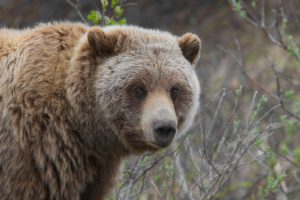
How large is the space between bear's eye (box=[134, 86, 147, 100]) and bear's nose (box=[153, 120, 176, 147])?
0.37m

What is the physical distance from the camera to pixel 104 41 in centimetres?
634

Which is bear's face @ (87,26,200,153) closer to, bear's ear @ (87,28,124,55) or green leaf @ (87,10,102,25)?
bear's ear @ (87,28,124,55)

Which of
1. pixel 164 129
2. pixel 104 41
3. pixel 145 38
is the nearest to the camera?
pixel 164 129

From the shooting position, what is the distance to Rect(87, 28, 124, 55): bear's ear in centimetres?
630

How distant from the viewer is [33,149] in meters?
6.07

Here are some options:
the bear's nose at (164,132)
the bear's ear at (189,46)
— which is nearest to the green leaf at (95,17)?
the bear's ear at (189,46)

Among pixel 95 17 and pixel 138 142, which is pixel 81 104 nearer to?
pixel 138 142

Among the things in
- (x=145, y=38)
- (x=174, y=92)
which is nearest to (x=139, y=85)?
(x=174, y=92)

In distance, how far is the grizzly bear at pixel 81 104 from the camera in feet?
19.8

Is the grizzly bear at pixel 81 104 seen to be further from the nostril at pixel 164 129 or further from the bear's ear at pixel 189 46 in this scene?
the bear's ear at pixel 189 46

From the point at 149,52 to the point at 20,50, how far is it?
3.56 feet

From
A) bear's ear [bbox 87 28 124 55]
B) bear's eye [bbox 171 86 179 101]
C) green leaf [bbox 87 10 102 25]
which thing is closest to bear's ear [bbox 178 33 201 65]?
bear's eye [bbox 171 86 179 101]

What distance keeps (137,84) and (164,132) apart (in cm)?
53

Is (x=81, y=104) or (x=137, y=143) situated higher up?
(x=81, y=104)
